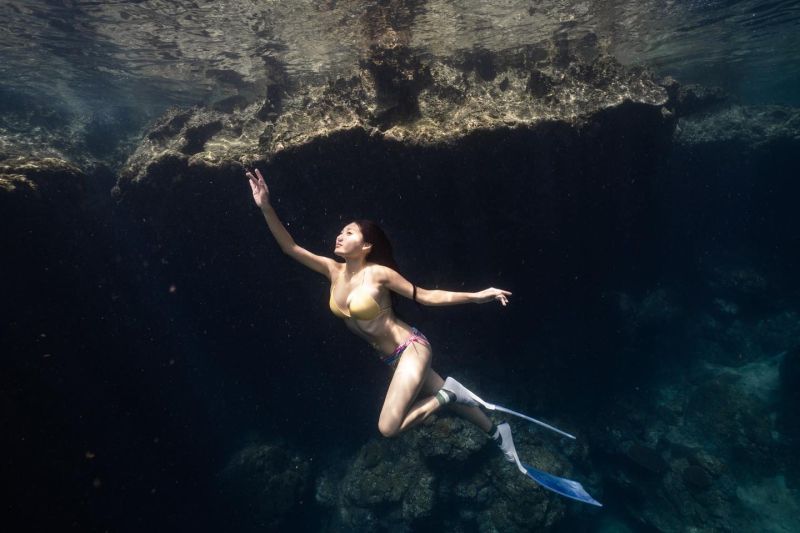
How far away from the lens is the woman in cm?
452

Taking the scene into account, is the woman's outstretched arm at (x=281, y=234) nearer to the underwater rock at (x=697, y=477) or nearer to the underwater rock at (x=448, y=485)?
the underwater rock at (x=448, y=485)

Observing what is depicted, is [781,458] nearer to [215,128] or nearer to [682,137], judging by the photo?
[682,137]

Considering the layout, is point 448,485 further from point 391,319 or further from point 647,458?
point 391,319

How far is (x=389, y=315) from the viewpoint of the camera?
16.8ft


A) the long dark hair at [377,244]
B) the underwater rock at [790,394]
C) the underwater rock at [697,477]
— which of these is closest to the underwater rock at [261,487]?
the long dark hair at [377,244]

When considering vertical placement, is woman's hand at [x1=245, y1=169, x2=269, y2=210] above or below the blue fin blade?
above

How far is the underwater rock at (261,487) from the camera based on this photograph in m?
9.86

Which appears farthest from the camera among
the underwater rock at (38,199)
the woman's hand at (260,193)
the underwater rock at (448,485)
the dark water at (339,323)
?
the underwater rock at (448,485)

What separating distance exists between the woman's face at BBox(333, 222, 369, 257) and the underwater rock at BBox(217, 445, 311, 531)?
8.20 meters

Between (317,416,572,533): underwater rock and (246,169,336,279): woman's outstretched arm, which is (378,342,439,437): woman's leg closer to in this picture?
(246,169,336,279): woman's outstretched arm

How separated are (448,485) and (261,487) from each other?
4.99 meters

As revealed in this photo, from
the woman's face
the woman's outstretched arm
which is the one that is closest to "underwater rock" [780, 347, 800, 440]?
the woman's face

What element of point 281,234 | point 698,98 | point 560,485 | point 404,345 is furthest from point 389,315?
point 698,98

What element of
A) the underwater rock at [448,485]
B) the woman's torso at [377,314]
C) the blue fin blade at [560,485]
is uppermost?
the woman's torso at [377,314]
